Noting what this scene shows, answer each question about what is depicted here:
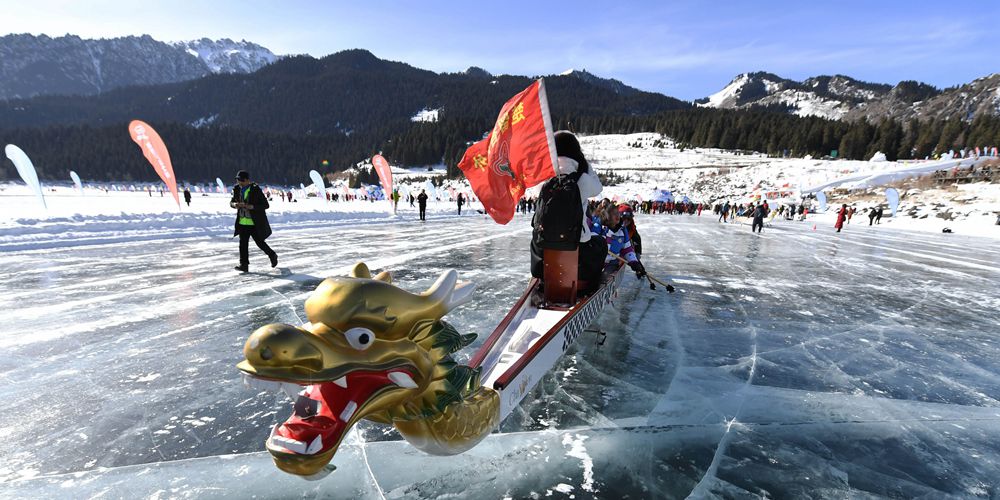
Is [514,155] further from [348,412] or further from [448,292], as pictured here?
[348,412]

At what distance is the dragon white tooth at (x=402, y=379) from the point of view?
1.64 m

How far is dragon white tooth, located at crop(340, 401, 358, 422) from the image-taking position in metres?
1.52

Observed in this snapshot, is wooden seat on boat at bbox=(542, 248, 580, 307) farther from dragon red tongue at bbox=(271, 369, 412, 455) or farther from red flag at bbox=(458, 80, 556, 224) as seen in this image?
dragon red tongue at bbox=(271, 369, 412, 455)

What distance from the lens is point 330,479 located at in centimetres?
223

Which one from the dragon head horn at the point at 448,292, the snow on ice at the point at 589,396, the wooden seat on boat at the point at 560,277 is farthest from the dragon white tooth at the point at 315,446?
the wooden seat on boat at the point at 560,277

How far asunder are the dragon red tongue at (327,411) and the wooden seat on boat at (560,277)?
238 centimetres

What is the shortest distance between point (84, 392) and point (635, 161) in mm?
98405

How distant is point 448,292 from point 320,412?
651mm

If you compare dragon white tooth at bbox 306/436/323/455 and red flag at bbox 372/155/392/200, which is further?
red flag at bbox 372/155/392/200

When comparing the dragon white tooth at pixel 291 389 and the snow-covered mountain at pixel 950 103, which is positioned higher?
the snow-covered mountain at pixel 950 103

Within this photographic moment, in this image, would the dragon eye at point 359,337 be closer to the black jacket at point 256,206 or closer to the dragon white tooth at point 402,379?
the dragon white tooth at point 402,379

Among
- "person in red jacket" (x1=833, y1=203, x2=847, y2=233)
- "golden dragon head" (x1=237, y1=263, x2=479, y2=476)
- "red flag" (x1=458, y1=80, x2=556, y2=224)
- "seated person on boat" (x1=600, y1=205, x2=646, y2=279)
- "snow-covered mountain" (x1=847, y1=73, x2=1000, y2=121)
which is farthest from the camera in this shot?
"snow-covered mountain" (x1=847, y1=73, x2=1000, y2=121)

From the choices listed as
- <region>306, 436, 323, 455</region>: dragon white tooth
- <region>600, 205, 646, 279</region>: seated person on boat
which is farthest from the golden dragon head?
<region>600, 205, 646, 279</region>: seated person on boat

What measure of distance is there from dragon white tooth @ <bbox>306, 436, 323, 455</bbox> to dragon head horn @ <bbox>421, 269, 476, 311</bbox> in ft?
2.08
